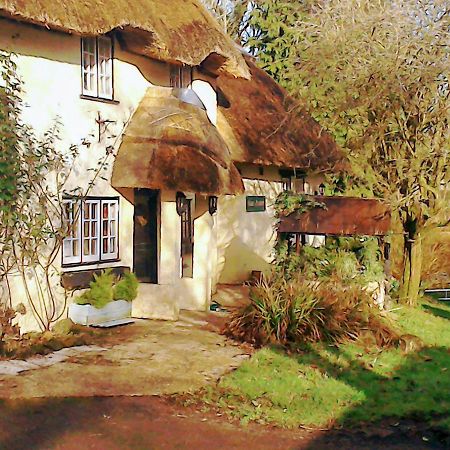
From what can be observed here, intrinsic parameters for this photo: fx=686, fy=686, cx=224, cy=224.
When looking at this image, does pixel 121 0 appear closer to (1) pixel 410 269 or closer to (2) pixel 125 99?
(2) pixel 125 99

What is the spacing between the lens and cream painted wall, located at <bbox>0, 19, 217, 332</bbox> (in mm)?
10016

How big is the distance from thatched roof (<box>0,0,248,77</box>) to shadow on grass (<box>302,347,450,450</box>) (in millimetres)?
5731

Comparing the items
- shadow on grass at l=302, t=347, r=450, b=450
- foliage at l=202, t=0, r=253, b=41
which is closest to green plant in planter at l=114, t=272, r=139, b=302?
shadow on grass at l=302, t=347, r=450, b=450

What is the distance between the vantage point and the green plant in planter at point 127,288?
1150 centimetres

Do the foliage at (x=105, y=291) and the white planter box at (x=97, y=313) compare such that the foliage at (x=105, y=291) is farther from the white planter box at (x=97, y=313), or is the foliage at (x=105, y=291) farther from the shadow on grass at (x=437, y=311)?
the shadow on grass at (x=437, y=311)

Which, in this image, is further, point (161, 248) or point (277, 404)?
point (161, 248)

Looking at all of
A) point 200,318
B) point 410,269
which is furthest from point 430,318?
point 200,318

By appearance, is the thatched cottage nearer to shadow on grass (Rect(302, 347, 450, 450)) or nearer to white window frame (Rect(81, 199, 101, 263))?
white window frame (Rect(81, 199, 101, 263))

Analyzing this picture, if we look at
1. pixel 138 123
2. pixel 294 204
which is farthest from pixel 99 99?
pixel 294 204

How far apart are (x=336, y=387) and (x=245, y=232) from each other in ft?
28.9

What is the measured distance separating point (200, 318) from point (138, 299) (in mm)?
1174

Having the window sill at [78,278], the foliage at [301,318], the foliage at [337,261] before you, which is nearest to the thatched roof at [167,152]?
the window sill at [78,278]

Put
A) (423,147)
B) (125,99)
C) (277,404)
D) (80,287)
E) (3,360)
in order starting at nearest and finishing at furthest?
(277,404), (3,360), (80,287), (125,99), (423,147)

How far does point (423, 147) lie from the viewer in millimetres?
13453
